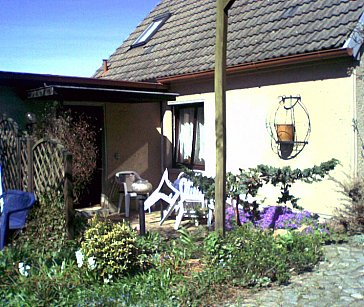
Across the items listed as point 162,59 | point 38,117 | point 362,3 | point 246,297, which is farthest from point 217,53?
point 162,59

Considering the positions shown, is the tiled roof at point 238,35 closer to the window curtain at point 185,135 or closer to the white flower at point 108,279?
the window curtain at point 185,135

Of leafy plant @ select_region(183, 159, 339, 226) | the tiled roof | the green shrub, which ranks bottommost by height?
the green shrub

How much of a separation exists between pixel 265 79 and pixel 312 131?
4.94 feet

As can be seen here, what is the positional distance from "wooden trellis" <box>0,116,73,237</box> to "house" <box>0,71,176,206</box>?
1.41 m

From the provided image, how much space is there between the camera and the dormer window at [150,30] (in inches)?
556

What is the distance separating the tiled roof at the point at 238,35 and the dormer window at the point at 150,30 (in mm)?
227

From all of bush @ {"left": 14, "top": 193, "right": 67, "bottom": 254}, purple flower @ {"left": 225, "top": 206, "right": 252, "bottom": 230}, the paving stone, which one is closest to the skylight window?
purple flower @ {"left": 225, "top": 206, "right": 252, "bottom": 230}

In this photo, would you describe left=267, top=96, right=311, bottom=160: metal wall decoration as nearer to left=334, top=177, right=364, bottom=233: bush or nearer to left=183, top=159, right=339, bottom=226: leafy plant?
left=334, top=177, right=364, bottom=233: bush

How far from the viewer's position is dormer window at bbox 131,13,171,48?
46.3ft

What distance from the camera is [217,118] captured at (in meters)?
5.67

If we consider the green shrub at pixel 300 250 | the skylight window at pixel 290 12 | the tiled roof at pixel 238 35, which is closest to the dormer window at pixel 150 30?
the tiled roof at pixel 238 35

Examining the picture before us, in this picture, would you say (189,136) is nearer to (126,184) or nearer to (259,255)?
(126,184)

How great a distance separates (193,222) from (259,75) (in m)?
3.15

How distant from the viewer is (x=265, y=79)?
9.15 meters
